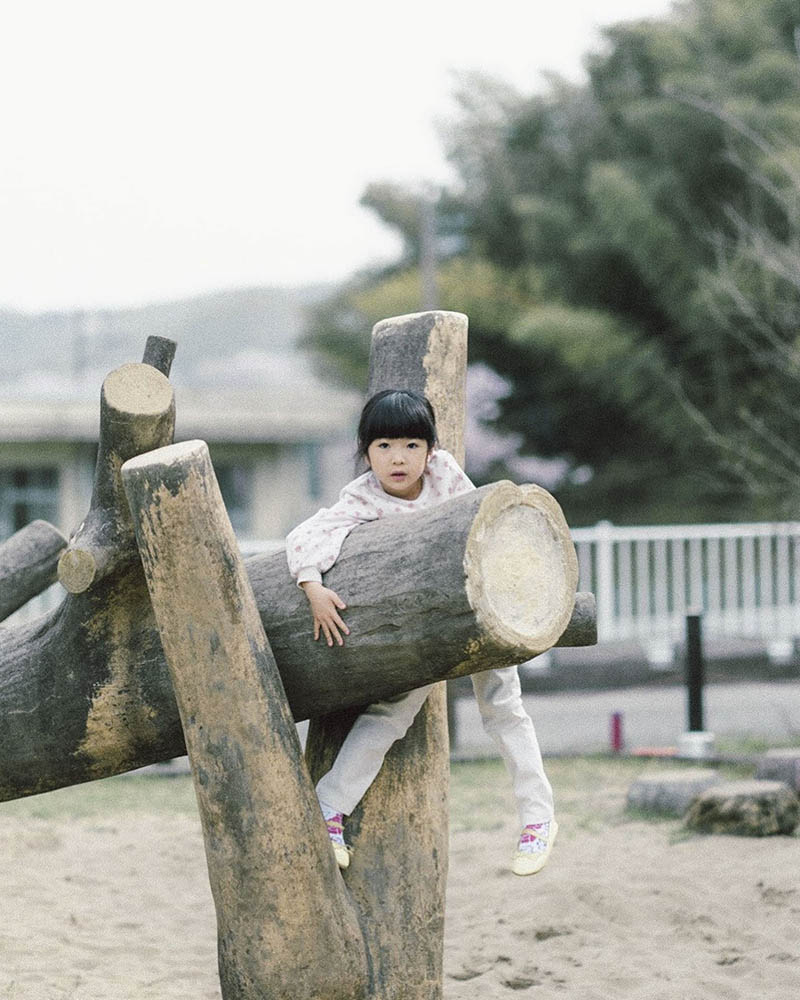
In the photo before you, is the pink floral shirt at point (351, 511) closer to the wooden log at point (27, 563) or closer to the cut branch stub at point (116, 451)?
the cut branch stub at point (116, 451)

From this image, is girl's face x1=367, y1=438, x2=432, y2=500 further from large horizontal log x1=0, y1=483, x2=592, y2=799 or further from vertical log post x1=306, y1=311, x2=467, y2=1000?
vertical log post x1=306, y1=311, x2=467, y2=1000

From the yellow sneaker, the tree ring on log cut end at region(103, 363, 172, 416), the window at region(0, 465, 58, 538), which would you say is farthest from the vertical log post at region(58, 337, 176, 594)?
the window at region(0, 465, 58, 538)

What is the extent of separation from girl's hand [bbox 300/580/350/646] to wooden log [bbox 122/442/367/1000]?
124mm

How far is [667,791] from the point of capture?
6.32m

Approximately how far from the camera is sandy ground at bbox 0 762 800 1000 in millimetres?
4090

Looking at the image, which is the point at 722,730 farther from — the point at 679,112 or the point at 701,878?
the point at 679,112

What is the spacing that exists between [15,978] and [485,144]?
2303cm

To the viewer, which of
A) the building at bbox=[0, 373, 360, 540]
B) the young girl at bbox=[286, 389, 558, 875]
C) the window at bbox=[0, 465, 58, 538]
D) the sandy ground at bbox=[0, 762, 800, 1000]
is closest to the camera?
the young girl at bbox=[286, 389, 558, 875]

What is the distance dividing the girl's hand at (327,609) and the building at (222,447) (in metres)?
17.7

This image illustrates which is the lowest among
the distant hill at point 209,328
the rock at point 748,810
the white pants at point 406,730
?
the rock at point 748,810

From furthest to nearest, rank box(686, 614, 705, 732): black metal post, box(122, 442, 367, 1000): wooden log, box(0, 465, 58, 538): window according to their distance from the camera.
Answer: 1. box(0, 465, 58, 538): window
2. box(686, 614, 705, 732): black metal post
3. box(122, 442, 367, 1000): wooden log

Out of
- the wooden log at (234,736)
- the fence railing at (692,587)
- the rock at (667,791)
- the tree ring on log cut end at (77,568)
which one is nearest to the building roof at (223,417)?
the fence railing at (692,587)

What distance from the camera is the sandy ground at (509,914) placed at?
4.09 metres

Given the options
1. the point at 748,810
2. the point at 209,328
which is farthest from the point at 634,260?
the point at 209,328
